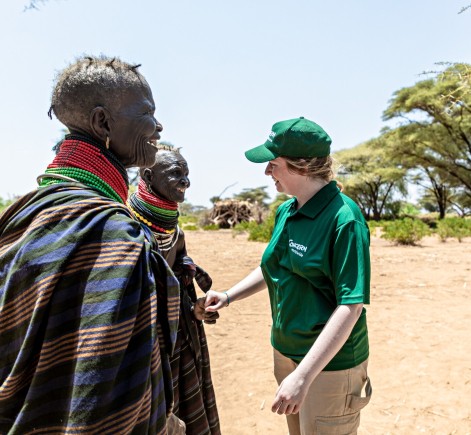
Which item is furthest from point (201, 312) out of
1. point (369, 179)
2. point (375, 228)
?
point (369, 179)

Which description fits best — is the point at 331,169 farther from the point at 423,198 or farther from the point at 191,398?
the point at 423,198

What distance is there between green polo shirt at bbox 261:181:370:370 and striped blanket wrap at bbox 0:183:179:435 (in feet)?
2.74

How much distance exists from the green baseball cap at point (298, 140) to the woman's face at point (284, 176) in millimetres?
52

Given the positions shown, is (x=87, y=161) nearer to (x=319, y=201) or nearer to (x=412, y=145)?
(x=319, y=201)

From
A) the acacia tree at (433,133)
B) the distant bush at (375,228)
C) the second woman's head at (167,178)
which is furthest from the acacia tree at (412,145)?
the second woman's head at (167,178)

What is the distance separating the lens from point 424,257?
966 cm

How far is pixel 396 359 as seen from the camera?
3967mm

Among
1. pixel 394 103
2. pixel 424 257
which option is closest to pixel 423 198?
pixel 394 103

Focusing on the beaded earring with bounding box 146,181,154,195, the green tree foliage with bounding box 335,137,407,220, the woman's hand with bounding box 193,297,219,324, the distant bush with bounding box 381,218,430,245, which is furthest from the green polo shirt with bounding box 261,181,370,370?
the green tree foliage with bounding box 335,137,407,220

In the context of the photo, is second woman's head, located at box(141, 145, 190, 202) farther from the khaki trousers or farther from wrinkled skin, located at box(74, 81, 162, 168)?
the khaki trousers

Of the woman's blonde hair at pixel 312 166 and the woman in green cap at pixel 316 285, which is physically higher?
the woman's blonde hair at pixel 312 166

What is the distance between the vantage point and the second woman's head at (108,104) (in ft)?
3.98

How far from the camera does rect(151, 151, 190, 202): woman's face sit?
2230 mm

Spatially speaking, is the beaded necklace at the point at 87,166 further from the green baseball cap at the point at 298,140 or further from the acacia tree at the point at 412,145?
the acacia tree at the point at 412,145
